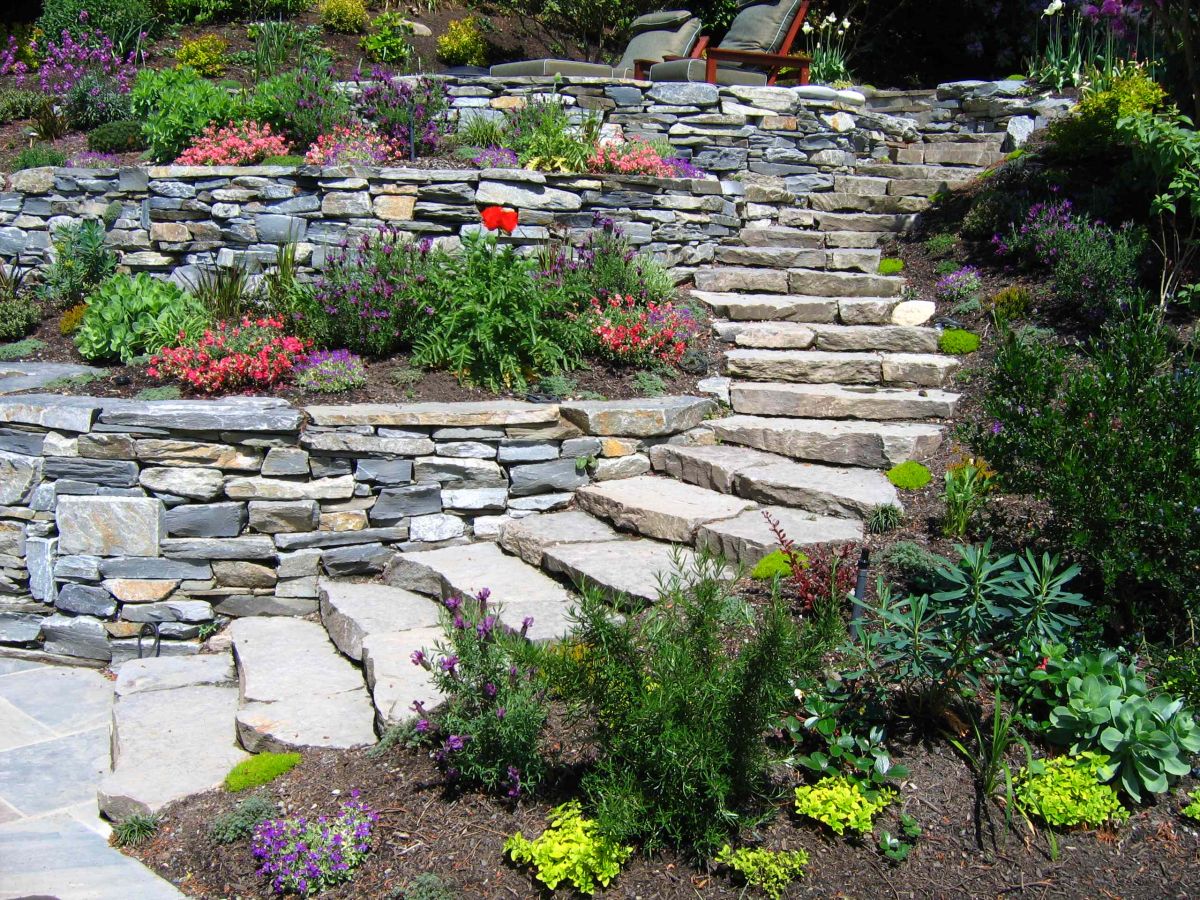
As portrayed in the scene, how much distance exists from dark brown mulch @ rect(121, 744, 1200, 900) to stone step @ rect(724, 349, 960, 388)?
3.28 metres

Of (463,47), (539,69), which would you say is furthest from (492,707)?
(463,47)

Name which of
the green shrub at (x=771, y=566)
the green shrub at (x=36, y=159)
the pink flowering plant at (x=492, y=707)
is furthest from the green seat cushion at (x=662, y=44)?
the pink flowering plant at (x=492, y=707)

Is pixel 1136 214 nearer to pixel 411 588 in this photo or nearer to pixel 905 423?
pixel 905 423

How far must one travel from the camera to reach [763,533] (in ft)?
14.5

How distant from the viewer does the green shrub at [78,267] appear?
6730 millimetres

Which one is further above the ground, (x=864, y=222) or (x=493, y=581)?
(x=864, y=222)

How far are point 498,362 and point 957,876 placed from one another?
369 cm

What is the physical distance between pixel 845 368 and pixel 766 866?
13.1ft

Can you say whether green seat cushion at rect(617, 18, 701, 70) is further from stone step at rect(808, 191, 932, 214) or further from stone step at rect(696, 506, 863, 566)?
stone step at rect(696, 506, 863, 566)

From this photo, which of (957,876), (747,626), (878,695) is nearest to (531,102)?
(747,626)

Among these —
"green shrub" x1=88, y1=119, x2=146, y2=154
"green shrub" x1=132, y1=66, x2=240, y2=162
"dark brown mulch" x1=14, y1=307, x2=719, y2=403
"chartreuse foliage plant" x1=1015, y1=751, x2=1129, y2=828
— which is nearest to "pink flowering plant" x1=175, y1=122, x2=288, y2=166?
"green shrub" x1=132, y1=66, x2=240, y2=162

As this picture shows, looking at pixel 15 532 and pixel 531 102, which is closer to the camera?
pixel 15 532

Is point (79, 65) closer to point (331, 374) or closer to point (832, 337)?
point (331, 374)

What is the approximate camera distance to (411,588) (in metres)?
4.95
